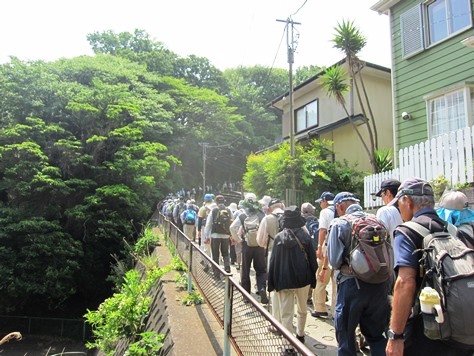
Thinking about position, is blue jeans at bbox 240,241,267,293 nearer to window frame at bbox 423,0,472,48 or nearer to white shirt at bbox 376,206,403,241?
white shirt at bbox 376,206,403,241

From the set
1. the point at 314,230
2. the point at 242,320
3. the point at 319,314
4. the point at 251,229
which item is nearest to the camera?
the point at 242,320

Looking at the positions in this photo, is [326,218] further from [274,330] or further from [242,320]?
[274,330]

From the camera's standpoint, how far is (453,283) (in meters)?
2.09

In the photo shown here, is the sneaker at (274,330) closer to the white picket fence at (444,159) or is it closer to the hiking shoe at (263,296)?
the hiking shoe at (263,296)

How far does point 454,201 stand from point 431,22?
953cm

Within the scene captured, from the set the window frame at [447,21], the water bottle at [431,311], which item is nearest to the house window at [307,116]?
the window frame at [447,21]

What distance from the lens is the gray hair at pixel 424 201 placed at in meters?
2.59

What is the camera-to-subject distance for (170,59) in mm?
40594

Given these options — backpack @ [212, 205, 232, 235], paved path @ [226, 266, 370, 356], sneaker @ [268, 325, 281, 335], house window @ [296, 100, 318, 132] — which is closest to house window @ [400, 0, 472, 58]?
backpack @ [212, 205, 232, 235]

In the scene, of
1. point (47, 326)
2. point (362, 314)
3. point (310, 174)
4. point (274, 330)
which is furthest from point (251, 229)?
point (47, 326)

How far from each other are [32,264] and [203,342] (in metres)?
13.5

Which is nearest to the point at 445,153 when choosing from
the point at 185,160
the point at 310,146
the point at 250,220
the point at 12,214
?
the point at 250,220

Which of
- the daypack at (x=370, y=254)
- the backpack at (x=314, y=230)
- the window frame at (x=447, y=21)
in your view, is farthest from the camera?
the window frame at (x=447, y=21)

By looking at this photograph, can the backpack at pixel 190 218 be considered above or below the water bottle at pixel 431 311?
above
